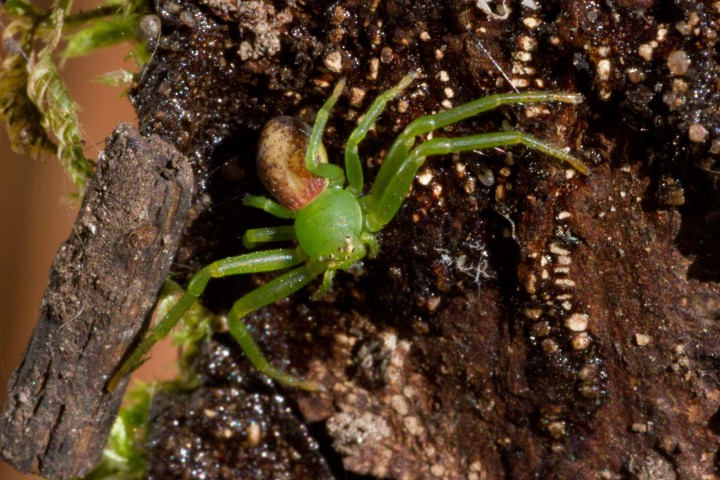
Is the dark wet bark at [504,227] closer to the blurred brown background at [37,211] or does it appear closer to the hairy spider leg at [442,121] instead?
the hairy spider leg at [442,121]

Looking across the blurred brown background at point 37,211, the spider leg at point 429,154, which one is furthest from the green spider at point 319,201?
the blurred brown background at point 37,211

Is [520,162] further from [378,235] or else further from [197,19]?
[197,19]

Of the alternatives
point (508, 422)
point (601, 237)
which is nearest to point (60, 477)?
point (508, 422)

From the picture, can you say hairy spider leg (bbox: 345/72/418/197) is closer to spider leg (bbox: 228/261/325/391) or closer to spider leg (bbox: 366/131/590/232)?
spider leg (bbox: 366/131/590/232)

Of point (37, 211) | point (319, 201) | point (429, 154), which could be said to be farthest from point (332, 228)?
point (37, 211)

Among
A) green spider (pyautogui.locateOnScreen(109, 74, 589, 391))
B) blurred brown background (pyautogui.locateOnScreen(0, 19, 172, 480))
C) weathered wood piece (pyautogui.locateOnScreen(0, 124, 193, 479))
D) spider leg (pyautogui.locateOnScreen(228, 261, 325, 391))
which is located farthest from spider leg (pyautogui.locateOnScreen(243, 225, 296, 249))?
blurred brown background (pyautogui.locateOnScreen(0, 19, 172, 480))

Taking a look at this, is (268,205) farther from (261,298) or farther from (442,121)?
(442,121)

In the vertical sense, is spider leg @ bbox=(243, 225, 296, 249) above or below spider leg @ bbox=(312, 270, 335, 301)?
above
